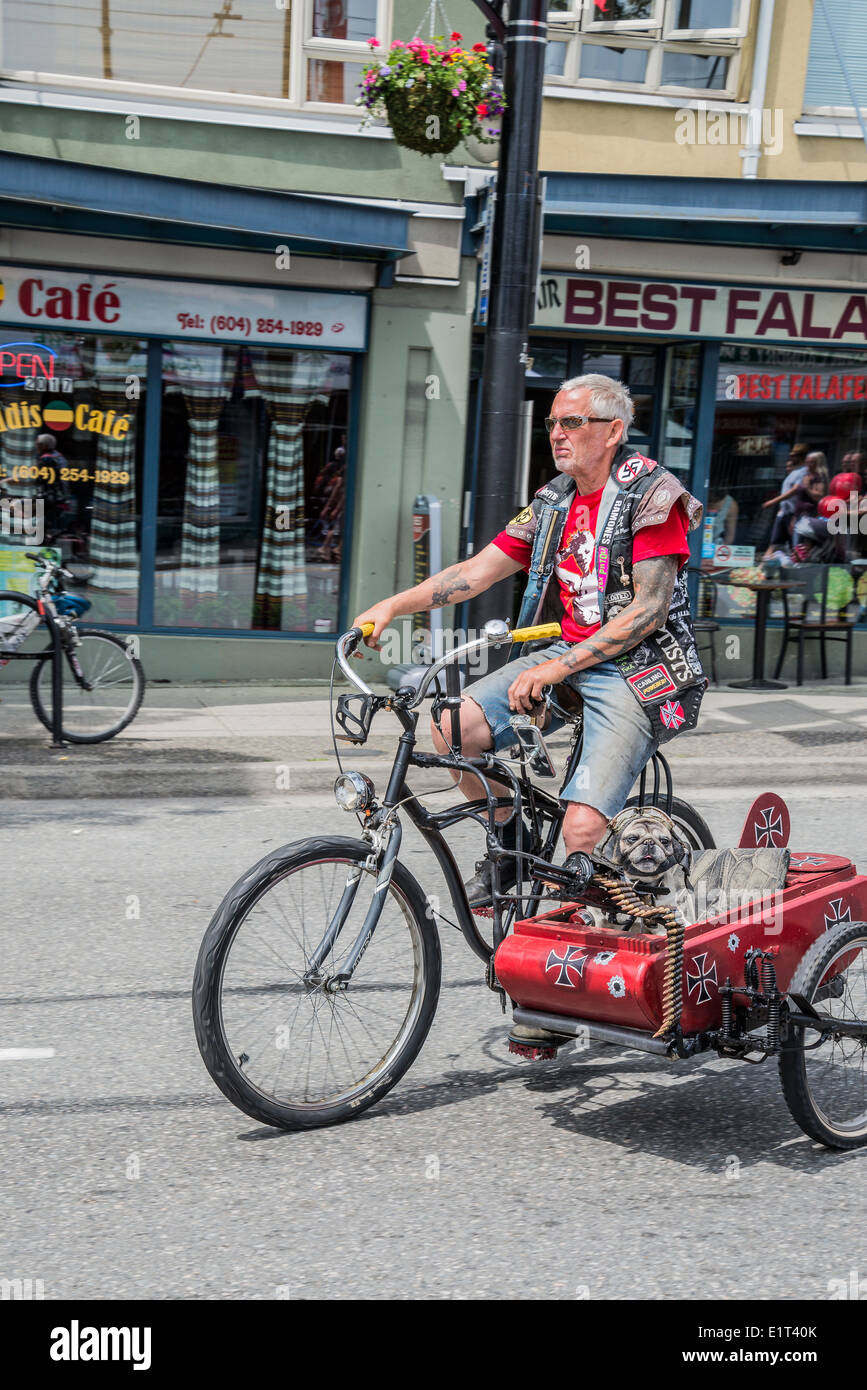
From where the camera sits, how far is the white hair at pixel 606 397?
4.18 metres

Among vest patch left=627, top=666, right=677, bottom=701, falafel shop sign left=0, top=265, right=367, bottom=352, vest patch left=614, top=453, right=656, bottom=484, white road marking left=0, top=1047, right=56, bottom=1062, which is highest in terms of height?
falafel shop sign left=0, top=265, right=367, bottom=352

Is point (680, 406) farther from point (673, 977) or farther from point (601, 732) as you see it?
point (673, 977)

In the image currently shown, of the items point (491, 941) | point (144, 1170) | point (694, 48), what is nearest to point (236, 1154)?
point (144, 1170)

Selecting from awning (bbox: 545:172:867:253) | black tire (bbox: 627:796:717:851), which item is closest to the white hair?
black tire (bbox: 627:796:717:851)

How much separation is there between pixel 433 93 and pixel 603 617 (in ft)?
22.5

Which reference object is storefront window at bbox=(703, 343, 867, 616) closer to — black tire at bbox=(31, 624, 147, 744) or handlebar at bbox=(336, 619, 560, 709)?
black tire at bbox=(31, 624, 147, 744)

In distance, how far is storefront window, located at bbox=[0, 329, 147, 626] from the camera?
11320mm

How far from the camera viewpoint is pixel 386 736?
32.7 feet

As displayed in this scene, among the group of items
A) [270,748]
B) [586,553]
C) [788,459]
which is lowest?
[270,748]

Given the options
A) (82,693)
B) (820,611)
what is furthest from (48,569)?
(820,611)

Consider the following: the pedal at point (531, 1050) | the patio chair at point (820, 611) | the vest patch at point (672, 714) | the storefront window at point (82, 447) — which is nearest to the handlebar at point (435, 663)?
the vest patch at point (672, 714)

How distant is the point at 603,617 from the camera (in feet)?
14.0

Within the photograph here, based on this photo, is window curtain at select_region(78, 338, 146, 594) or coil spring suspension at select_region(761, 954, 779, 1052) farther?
window curtain at select_region(78, 338, 146, 594)

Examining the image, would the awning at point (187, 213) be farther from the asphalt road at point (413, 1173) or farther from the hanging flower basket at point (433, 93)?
the asphalt road at point (413, 1173)
